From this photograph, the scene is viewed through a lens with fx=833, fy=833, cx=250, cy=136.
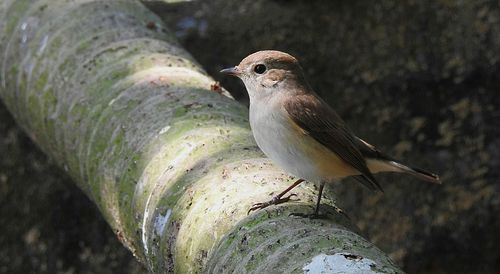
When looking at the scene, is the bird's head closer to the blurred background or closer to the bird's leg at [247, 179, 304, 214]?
the bird's leg at [247, 179, 304, 214]

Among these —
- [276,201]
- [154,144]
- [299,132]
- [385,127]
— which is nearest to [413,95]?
[385,127]

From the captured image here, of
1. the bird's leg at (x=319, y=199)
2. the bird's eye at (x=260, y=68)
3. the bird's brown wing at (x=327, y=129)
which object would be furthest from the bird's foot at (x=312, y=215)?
the bird's eye at (x=260, y=68)

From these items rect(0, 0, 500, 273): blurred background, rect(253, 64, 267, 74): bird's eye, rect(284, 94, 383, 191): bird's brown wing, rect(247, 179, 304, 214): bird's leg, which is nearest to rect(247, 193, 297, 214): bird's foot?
rect(247, 179, 304, 214): bird's leg

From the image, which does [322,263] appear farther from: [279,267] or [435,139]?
[435,139]

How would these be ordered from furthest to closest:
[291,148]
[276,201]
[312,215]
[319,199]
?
[291,148]
[319,199]
[276,201]
[312,215]

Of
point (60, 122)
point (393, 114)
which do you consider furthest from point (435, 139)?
point (60, 122)

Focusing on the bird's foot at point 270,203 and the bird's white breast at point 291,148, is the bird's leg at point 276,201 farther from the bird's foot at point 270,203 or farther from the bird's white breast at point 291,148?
the bird's white breast at point 291,148

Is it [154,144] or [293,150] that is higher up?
[293,150]

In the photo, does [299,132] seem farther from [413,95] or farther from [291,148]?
[413,95]
